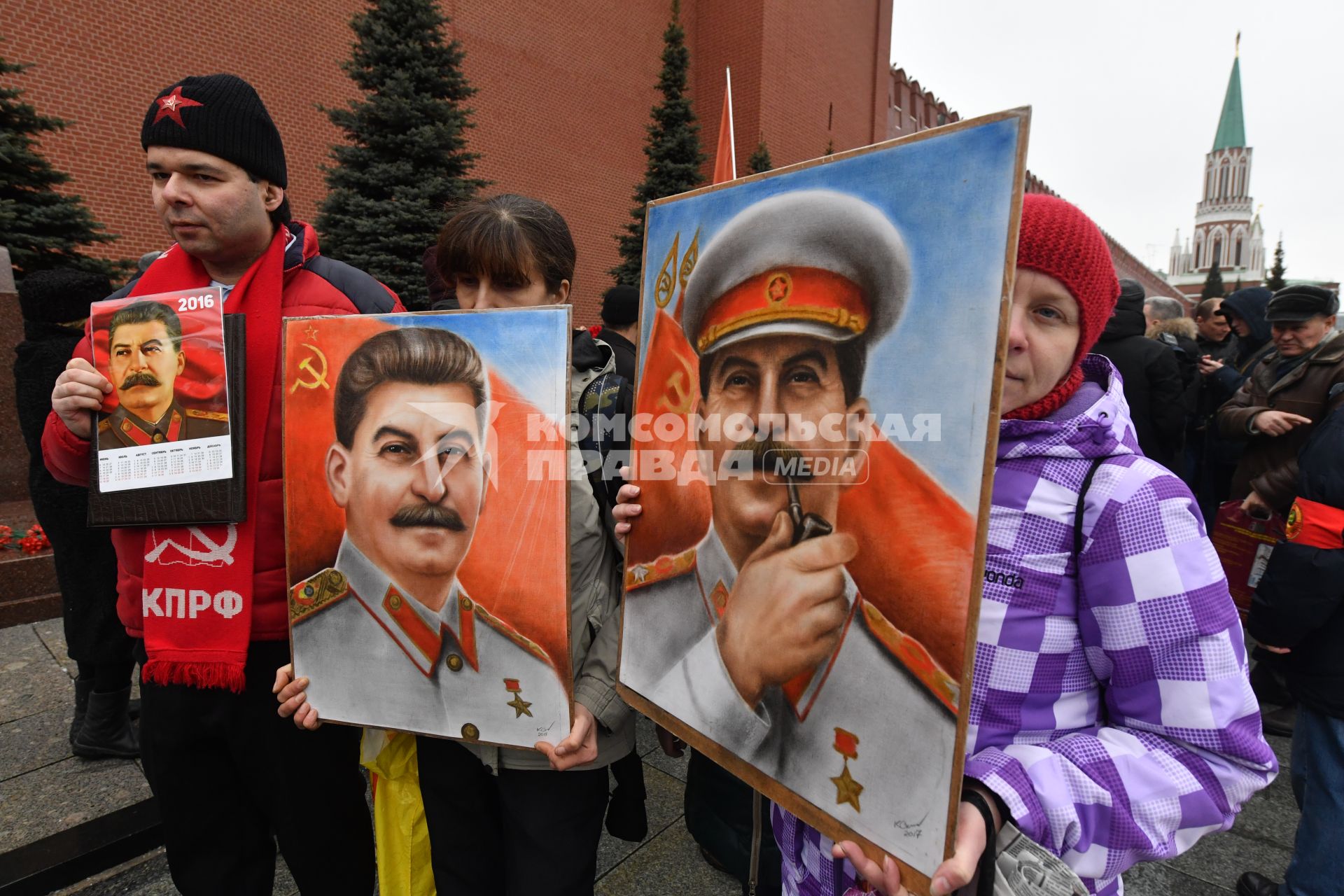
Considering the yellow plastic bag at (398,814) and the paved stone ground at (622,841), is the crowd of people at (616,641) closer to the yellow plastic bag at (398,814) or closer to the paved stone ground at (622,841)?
the yellow plastic bag at (398,814)

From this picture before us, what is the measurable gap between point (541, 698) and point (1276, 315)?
4.01 meters

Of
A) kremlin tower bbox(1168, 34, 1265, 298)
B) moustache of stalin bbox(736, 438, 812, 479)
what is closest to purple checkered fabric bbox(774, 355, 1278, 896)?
moustache of stalin bbox(736, 438, 812, 479)

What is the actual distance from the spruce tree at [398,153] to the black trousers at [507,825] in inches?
318

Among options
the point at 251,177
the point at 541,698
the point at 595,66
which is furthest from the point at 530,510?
the point at 595,66

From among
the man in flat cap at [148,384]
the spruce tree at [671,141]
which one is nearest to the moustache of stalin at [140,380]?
the man in flat cap at [148,384]

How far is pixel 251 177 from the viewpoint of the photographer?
161 cm

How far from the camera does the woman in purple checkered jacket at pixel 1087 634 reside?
892mm

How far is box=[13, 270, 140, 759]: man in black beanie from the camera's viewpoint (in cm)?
294

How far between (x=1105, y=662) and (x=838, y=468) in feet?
1.65

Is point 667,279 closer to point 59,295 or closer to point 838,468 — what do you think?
point 838,468

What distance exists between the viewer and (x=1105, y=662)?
99cm

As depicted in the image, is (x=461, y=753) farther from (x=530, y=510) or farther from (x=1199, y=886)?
(x=1199, y=886)

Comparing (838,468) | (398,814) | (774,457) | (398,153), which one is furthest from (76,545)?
(398,153)
